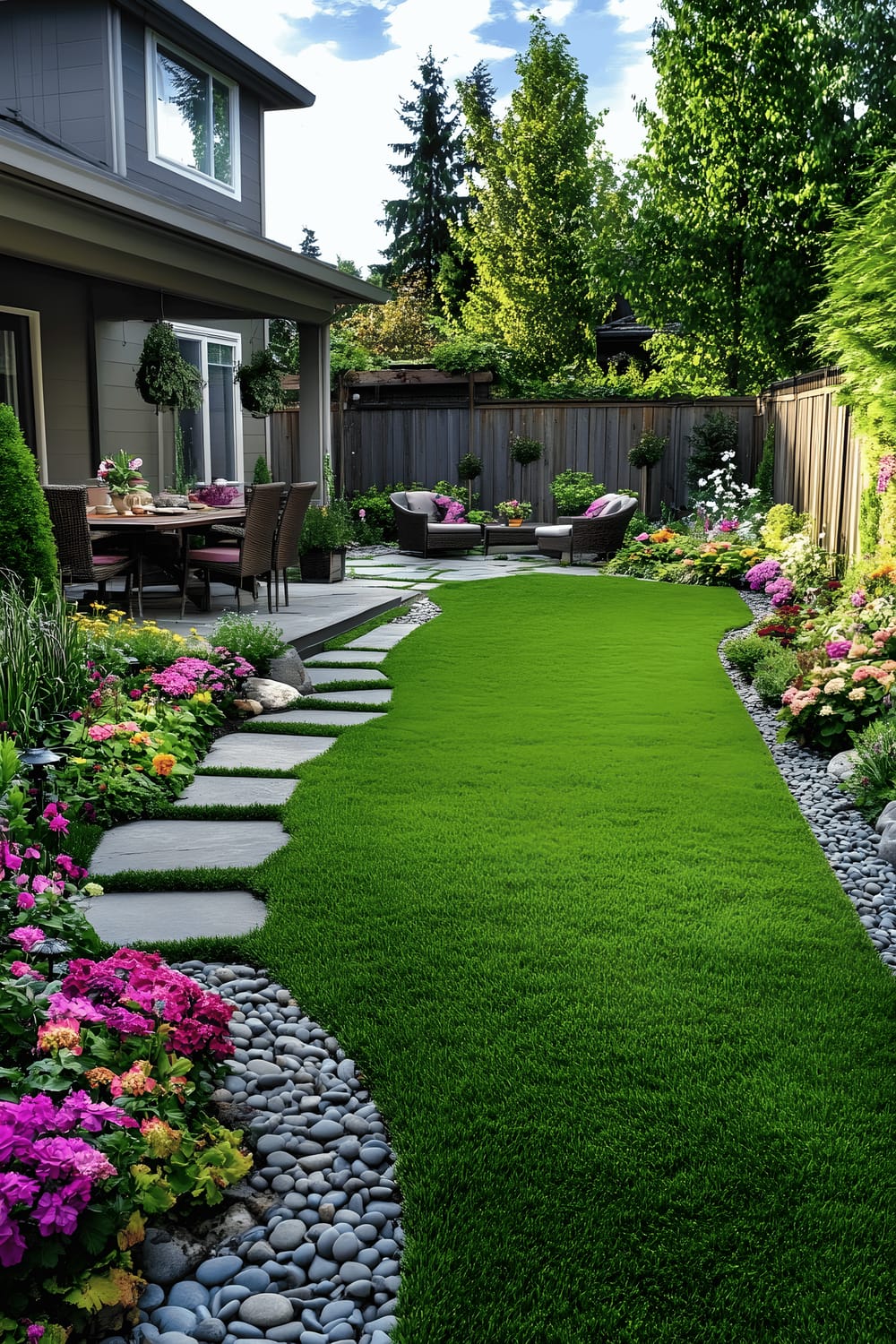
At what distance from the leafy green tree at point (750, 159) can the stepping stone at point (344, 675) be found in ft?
34.2

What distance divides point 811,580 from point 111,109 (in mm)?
7512

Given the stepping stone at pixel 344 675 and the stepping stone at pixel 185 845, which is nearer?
the stepping stone at pixel 185 845

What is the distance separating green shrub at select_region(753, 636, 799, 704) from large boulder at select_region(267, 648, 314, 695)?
255 cm

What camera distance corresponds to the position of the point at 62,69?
A: 34.0 ft

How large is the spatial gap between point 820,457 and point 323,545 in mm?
4676

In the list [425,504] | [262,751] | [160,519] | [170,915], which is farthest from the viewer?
[425,504]

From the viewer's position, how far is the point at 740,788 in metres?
4.65

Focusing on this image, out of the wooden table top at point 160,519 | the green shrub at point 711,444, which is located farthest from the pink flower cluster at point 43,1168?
the green shrub at point 711,444

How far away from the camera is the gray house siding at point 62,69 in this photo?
10172 millimetres

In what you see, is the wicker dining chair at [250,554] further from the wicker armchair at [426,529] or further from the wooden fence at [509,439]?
the wooden fence at [509,439]

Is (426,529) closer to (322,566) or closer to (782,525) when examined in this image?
(322,566)

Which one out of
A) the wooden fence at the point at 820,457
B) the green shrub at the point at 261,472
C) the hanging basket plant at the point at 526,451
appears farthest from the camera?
the hanging basket plant at the point at 526,451

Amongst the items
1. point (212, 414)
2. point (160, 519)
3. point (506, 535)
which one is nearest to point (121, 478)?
point (160, 519)

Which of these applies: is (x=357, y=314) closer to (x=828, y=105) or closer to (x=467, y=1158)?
(x=828, y=105)
